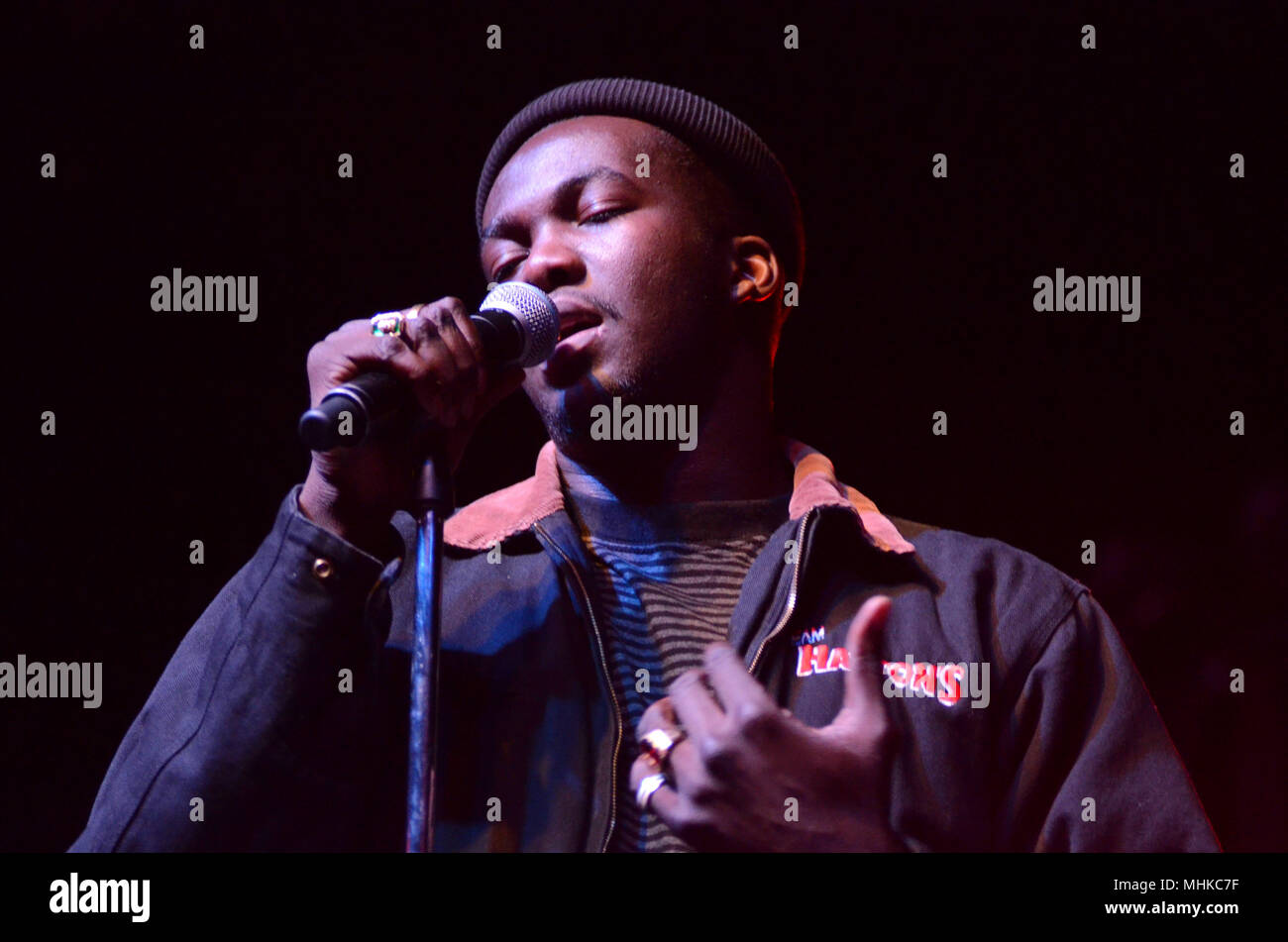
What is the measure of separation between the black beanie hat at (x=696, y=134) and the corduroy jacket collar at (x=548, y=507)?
53 cm

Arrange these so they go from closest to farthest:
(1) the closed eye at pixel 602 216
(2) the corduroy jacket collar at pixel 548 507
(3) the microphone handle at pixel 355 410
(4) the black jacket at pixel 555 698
Result: (3) the microphone handle at pixel 355 410, (4) the black jacket at pixel 555 698, (2) the corduroy jacket collar at pixel 548 507, (1) the closed eye at pixel 602 216

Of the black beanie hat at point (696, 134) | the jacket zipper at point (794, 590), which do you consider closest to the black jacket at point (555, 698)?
the jacket zipper at point (794, 590)

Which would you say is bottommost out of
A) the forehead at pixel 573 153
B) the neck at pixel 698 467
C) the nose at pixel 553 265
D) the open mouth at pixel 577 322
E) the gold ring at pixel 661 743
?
the gold ring at pixel 661 743

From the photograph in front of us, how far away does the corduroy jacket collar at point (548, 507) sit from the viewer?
2107 millimetres

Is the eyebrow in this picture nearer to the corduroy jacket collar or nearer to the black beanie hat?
the black beanie hat

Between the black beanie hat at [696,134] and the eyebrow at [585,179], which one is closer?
the eyebrow at [585,179]

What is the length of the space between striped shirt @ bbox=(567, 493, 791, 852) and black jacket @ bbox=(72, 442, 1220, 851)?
54 mm

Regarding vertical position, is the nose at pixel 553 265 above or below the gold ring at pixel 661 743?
above

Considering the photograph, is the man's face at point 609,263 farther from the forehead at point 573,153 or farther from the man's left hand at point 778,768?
the man's left hand at point 778,768

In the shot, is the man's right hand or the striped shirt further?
the striped shirt

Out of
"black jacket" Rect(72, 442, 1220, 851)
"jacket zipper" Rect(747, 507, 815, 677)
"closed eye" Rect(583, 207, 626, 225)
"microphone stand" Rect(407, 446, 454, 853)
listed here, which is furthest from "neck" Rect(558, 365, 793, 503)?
"microphone stand" Rect(407, 446, 454, 853)

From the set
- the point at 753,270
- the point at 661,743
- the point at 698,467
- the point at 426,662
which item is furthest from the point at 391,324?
the point at 753,270

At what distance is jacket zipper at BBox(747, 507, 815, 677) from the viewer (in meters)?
1.90
